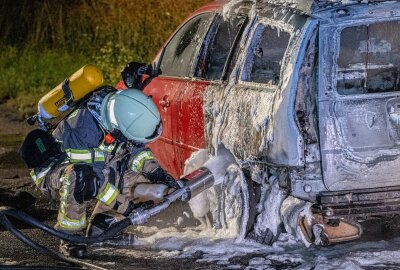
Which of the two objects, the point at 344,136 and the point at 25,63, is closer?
the point at 344,136

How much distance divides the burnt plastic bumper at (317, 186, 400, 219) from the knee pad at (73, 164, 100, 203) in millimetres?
1618

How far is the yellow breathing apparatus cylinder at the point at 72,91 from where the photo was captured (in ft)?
21.9

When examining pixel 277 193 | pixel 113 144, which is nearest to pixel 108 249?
pixel 113 144

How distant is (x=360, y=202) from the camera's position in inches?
237

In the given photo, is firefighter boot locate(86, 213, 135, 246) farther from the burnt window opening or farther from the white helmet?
the burnt window opening

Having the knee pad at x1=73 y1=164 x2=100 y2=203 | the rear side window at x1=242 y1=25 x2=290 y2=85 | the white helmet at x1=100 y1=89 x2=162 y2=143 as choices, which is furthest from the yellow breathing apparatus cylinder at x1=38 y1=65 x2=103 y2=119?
the rear side window at x1=242 y1=25 x2=290 y2=85

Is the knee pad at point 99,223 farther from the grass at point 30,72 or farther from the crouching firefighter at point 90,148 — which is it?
the grass at point 30,72

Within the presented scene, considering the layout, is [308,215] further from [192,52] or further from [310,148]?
[192,52]

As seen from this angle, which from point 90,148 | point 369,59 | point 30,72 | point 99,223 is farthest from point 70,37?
point 369,59

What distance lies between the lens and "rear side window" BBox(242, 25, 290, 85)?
647 cm

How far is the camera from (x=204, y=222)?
7199mm

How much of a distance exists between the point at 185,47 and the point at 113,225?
2.08 metres

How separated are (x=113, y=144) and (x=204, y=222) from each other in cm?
104

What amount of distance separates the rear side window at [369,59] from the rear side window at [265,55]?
43 cm
